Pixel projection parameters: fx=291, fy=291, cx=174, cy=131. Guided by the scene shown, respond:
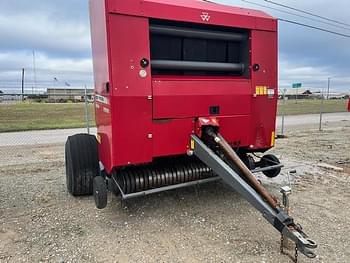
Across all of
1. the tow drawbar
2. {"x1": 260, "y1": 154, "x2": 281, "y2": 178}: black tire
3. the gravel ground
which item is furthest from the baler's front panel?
{"x1": 260, "y1": 154, "x2": 281, "y2": 178}: black tire

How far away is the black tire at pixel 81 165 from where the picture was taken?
13.3 ft

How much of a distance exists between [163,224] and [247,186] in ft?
3.70

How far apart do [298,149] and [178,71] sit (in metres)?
5.61

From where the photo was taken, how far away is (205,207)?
3865 mm

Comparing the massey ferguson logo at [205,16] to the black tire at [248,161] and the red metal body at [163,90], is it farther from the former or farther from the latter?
the black tire at [248,161]

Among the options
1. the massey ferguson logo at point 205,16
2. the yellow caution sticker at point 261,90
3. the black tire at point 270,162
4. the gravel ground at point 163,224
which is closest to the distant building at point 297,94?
the gravel ground at point 163,224

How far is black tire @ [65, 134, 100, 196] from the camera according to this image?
13.3 feet

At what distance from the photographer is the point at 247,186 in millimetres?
2926

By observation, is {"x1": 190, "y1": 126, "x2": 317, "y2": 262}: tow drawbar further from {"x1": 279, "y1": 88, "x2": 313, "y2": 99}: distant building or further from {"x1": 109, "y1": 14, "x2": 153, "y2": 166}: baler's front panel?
{"x1": 279, "y1": 88, "x2": 313, "y2": 99}: distant building

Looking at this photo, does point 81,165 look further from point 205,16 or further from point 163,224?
point 205,16

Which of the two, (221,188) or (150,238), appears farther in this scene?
(221,188)

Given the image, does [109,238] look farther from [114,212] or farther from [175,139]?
[175,139]

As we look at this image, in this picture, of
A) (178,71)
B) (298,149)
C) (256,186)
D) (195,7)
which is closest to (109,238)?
(256,186)

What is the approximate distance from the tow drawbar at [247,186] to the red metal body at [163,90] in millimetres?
238
